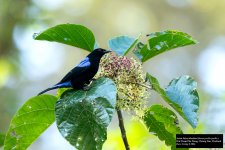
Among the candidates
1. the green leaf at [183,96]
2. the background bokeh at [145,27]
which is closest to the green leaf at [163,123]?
the green leaf at [183,96]

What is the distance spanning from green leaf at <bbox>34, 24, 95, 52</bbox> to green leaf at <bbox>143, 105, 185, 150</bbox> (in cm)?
30

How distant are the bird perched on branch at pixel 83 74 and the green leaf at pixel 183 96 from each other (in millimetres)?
179

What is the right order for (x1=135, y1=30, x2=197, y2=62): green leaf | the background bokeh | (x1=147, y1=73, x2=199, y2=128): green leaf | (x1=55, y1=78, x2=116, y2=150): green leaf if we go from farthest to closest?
the background bokeh → (x1=135, y1=30, x2=197, y2=62): green leaf → (x1=147, y1=73, x2=199, y2=128): green leaf → (x1=55, y1=78, x2=116, y2=150): green leaf

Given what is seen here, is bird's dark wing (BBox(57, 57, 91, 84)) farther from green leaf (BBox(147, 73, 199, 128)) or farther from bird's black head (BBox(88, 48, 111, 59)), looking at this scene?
green leaf (BBox(147, 73, 199, 128))

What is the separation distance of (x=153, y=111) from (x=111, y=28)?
30.4ft

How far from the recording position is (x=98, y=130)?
124 centimetres

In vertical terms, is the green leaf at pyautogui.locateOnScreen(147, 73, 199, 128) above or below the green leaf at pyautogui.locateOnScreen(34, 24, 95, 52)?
below

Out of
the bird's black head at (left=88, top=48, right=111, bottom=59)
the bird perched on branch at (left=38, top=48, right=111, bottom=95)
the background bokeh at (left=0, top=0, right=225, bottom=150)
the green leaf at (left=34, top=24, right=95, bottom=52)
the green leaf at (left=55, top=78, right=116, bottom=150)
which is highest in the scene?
the background bokeh at (left=0, top=0, right=225, bottom=150)

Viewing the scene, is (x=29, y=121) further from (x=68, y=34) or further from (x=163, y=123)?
(x=163, y=123)

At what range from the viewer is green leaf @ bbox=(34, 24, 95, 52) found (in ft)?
4.70

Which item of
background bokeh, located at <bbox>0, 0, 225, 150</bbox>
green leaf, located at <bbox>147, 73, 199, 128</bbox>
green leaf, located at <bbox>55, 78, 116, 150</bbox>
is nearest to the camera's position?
green leaf, located at <bbox>55, 78, 116, 150</bbox>

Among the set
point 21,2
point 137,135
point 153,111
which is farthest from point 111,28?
point 153,111

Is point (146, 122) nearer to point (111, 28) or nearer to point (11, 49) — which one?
point (11, 49)

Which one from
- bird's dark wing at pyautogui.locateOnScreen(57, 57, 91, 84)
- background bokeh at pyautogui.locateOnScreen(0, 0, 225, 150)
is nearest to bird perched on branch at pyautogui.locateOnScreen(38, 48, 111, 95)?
bird's dark wing at pyautogui.locateOnScreen(57, 57, 91, 84)
